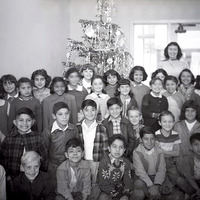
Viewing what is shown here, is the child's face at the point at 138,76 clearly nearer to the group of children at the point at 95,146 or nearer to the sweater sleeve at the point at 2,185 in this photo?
the group of children at the point at 95,146

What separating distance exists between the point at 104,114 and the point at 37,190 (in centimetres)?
132

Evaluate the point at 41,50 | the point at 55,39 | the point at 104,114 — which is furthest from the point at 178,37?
the point at 104,114

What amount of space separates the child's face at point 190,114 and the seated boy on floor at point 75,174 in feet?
4.09

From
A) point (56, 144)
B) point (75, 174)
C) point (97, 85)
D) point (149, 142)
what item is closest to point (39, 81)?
point (97, 85)

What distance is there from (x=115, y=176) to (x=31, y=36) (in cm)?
240

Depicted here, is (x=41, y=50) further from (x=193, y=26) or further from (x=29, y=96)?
(x=193, y=26)

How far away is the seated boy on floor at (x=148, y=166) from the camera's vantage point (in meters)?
2.42

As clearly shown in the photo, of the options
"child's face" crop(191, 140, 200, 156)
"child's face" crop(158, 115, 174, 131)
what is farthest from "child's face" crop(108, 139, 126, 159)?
"child's face" crop(191, 140, 200, 156)

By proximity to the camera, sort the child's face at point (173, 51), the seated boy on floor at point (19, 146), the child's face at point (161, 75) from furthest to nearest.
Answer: the child's face at point (173, 51), the child's face at point (161, 75), the seated boy on floor at point (19, 146)

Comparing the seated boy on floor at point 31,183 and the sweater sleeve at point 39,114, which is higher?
the sweater sleeve at point 39,114

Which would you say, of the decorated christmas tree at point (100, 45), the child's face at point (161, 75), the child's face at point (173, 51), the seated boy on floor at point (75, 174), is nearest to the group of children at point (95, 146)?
the seated boy on floor at point (75, 174)

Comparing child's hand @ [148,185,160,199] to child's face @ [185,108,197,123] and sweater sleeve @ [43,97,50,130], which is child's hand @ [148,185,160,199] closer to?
child's face @ [185,108,197,123]

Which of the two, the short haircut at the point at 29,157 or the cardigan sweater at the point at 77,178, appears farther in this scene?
the cardigan sweater at the point at 77,178

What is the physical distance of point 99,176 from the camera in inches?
92.7
